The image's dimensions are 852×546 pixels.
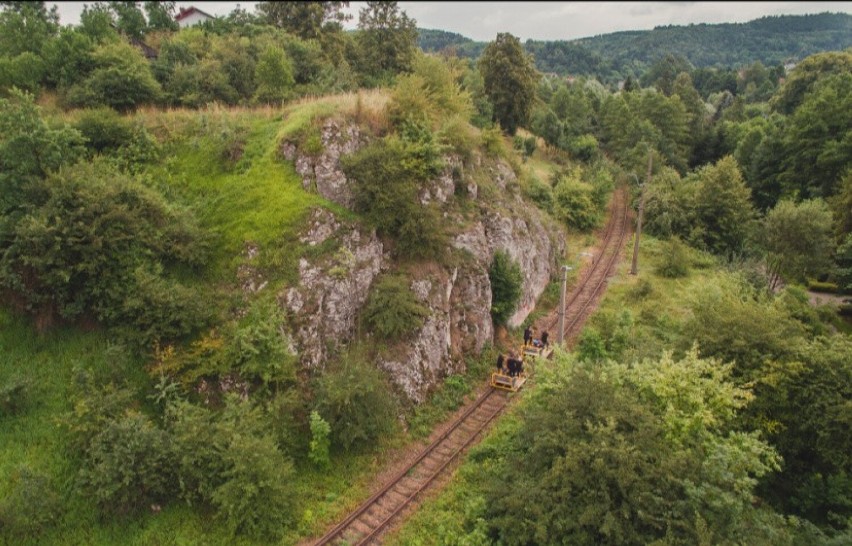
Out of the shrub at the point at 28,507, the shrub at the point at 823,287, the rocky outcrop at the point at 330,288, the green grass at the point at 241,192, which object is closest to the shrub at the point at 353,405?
the rocky outcrop at the point at 330,288

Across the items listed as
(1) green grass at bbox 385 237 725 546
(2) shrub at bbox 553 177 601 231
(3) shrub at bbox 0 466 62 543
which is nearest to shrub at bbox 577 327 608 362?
(1) green grass at bbox 385 237 725 546

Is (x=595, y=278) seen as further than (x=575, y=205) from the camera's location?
No

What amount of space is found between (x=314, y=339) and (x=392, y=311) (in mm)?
2907

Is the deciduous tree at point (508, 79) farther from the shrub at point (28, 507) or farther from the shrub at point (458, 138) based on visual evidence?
the shrub at point (28, 507)

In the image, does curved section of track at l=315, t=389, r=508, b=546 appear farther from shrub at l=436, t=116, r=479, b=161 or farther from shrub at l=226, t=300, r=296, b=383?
shrub at l=436, t=116, r=479, b=161

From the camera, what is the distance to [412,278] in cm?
1967

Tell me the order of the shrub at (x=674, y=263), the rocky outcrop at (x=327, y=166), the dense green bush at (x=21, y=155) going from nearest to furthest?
1. the dense green bush at (x=21, y=155)
2. the rocky outcrop at (x=327, y=166)
3. the shrub at (x=674, y=263)

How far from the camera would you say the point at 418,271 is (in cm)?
2009

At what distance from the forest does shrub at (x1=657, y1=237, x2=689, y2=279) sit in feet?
13.2

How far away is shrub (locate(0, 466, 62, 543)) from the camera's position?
454 inches

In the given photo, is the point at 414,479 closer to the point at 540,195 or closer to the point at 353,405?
the point at 353,405

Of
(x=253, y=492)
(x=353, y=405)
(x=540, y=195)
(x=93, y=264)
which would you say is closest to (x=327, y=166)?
(x=93, y=264)

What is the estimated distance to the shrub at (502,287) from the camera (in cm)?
2297

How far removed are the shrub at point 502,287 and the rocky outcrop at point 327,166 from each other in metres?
7.42
